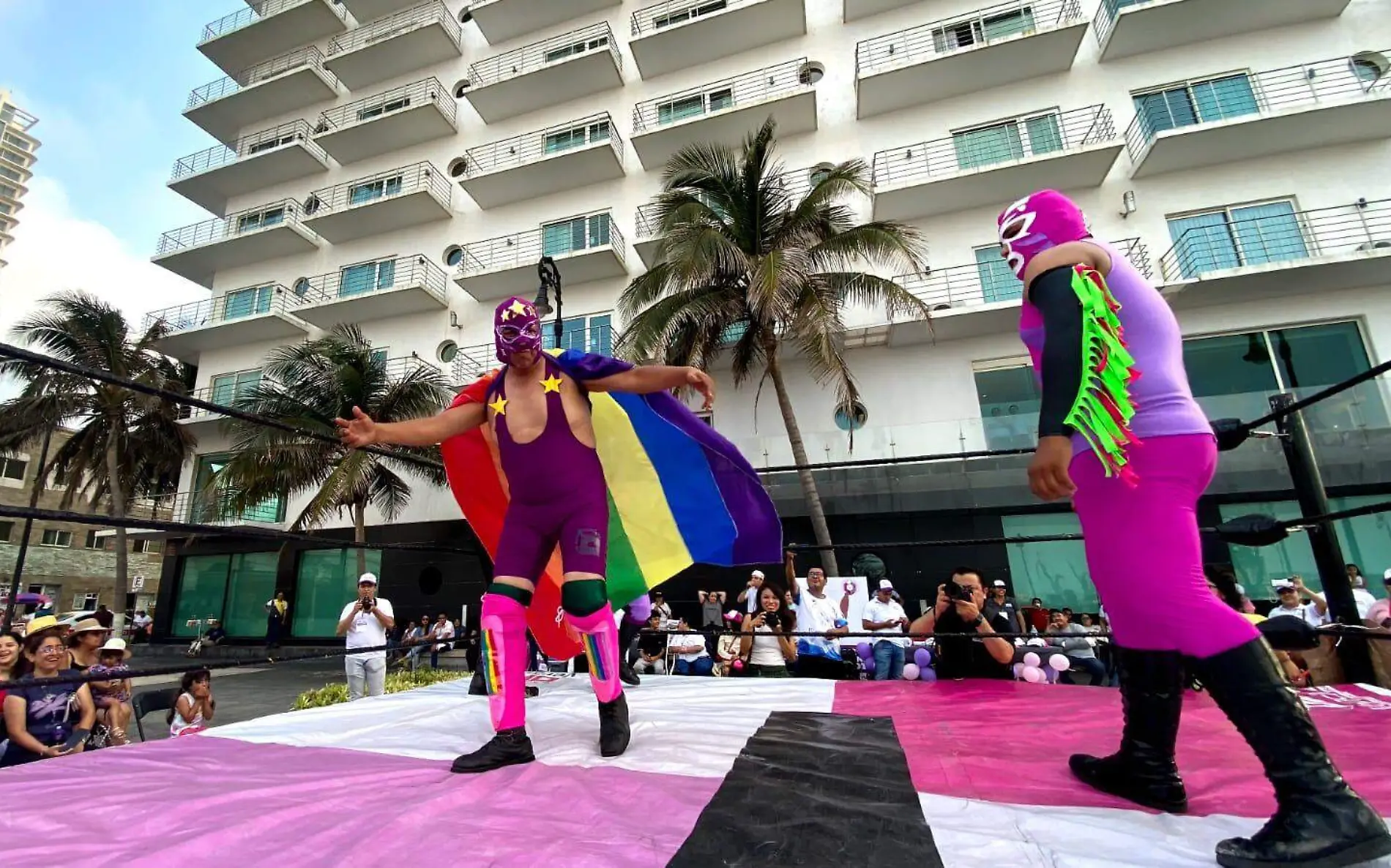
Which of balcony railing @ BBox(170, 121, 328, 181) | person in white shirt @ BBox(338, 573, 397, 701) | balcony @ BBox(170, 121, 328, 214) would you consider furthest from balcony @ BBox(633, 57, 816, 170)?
person in white shirt @ BBox(338, 573, 397, 701)

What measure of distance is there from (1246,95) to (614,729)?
15.1 meters

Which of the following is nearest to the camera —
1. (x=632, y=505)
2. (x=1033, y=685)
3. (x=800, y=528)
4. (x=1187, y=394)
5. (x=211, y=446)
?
(x=1187, y=394)

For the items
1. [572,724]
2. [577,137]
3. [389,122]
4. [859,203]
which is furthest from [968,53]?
[389,122]

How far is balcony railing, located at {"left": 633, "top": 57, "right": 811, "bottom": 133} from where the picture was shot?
1314 centimetres

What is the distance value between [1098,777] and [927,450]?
9337mm

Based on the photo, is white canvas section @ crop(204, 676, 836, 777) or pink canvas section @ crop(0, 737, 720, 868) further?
white canvas section @ crop(204, 676, 836, 777)

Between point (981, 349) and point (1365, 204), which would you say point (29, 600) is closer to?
point (981, 349)

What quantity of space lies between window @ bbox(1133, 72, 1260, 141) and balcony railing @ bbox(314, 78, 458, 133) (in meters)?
15.7

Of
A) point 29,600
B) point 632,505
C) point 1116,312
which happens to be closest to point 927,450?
point 632,505

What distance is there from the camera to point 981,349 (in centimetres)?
1114

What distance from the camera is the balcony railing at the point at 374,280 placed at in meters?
14.6

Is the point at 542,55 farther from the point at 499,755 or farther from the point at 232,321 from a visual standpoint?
the point at 499,755

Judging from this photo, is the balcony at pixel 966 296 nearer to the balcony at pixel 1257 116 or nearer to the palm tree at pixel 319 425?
the balcony at pixel 1257 116

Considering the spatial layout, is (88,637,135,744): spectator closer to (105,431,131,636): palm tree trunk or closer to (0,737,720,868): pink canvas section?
(0,737,720,868): pink canvas section
